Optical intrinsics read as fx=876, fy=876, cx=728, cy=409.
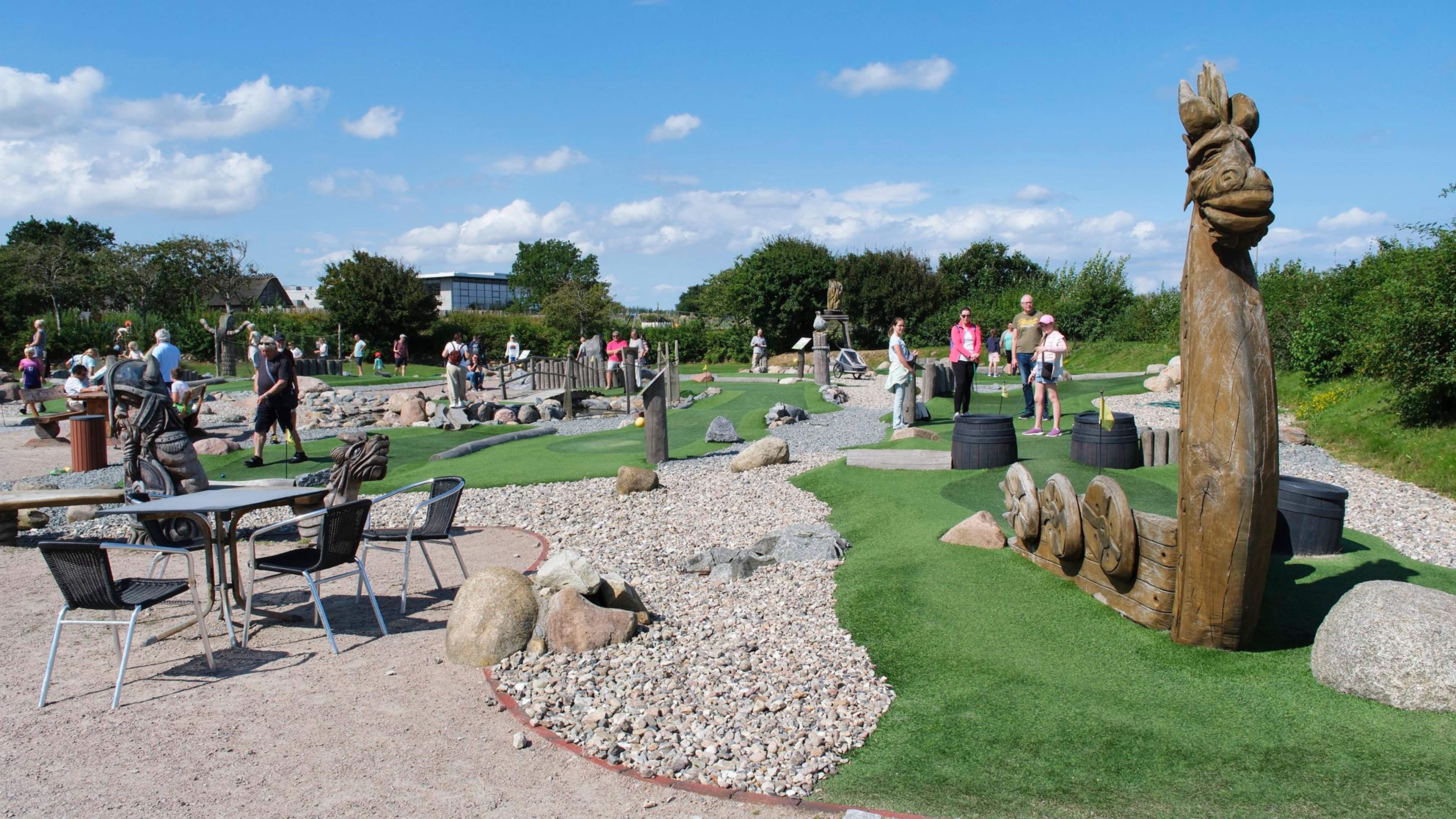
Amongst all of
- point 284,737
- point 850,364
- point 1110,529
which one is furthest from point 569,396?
point 1110,529

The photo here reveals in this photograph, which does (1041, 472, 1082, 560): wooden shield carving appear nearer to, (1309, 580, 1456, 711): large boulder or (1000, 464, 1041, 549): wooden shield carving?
(1000, 464, 1041, 549): wooden shield carving

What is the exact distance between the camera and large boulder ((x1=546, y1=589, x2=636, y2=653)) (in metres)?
5.23

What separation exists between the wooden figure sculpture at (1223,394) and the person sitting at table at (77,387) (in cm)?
1672

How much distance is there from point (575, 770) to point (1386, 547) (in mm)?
6036

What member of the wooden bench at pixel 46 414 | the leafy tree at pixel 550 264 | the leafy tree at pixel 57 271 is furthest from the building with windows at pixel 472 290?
the wooden bench at pixel 46 414

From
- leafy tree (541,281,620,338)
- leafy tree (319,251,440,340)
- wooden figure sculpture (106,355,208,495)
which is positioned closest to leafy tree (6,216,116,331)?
leafy tree (319,251,440,340)

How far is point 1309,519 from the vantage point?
19.1ft

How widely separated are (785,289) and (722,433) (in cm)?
2916

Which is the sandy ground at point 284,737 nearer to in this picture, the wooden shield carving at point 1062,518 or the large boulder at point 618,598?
the large boulder at point 618,598

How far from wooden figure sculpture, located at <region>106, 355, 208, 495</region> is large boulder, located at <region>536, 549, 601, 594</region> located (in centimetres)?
347

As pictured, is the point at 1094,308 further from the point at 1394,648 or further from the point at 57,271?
the point at 57,271

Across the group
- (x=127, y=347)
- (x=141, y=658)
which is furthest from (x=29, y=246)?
(x=141, y=658)

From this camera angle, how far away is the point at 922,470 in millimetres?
9586

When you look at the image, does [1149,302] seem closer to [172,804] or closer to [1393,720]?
[1393,720]
